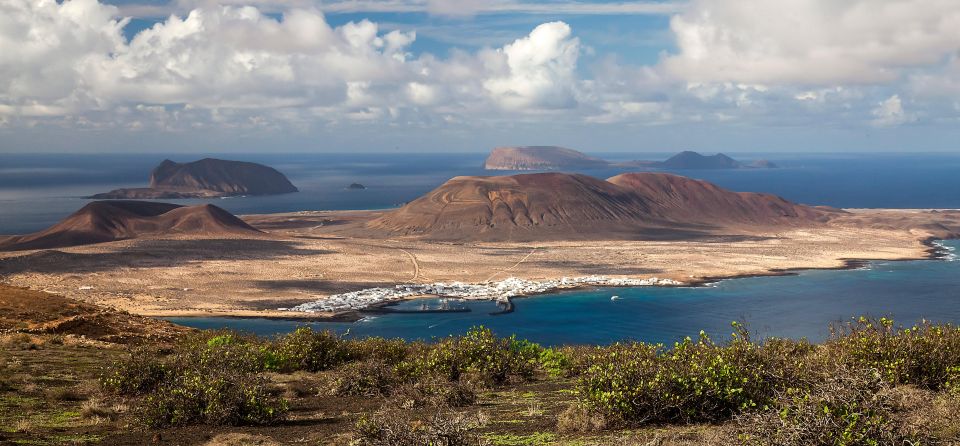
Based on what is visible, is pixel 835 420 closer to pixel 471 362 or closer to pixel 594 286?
pixel 471 362

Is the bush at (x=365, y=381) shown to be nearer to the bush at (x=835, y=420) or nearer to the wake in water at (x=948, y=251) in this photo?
the bush at (x=835, y=420)

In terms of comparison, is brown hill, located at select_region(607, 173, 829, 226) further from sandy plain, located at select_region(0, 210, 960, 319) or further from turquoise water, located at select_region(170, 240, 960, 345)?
turquoise water, located at select_region(170, 240, 960, 345)

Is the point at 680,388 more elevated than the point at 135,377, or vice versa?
the point at 680,388

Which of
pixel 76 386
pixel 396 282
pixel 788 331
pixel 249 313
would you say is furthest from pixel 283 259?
pixel 76 386

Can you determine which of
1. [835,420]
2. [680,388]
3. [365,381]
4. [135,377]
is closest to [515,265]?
[365,381]

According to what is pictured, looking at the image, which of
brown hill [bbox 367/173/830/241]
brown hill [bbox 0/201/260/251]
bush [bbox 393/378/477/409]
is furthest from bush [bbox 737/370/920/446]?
brown hill [bbox 367/173/830/241]
